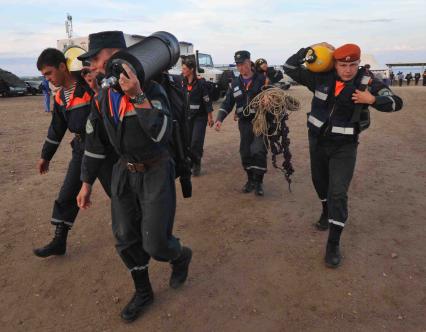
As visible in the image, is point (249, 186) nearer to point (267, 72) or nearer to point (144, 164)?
point (267, 72)

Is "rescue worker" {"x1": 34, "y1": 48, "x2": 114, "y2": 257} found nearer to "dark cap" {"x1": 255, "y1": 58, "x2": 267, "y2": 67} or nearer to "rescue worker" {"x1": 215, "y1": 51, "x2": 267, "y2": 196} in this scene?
"rescue worker" {"x1": 215, "y1": 51, "x2": 267, "y2": 196}

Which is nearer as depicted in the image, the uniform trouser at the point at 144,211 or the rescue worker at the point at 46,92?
the uniform trouser at the point at 144,211

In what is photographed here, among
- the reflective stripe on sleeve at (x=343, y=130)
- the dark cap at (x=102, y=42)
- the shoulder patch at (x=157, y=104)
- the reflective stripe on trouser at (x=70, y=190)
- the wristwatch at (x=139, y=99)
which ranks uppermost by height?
the dark cap at (x=102, y=42)

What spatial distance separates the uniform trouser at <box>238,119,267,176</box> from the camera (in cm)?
556

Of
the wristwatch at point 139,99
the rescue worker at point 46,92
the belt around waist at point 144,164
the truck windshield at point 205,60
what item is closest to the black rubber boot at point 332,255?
the belt around waist at point 144,164

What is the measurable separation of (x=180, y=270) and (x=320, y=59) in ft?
7.68

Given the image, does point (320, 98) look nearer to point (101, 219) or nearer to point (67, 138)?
point (101, 219)

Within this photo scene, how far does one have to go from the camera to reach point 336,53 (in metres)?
3.57

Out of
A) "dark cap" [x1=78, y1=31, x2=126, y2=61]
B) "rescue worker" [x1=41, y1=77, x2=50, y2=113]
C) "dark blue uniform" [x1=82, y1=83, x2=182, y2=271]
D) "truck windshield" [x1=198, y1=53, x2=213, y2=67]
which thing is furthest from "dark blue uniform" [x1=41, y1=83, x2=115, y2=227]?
"truck windshield" [x1=198, y1=53, x2=213, y2=67]

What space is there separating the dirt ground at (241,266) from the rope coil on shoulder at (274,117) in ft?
2.51

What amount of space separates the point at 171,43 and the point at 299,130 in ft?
28.9

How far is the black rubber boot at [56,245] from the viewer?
3.95 metres

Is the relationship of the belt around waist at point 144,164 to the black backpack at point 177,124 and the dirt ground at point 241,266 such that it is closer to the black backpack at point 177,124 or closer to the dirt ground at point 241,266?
the black backpack at point 177,124

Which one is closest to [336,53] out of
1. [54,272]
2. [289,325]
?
[289,325]
